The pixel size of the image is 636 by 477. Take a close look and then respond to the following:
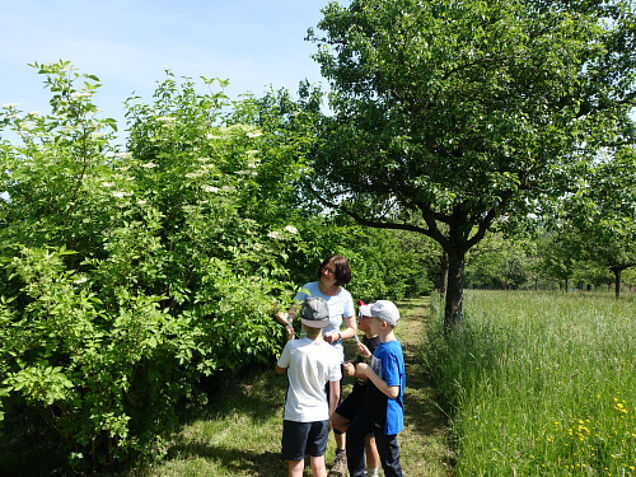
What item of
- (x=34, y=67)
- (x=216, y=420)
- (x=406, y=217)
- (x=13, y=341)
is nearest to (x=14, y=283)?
(x=13, y=341)

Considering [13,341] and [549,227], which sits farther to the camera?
[549,227]

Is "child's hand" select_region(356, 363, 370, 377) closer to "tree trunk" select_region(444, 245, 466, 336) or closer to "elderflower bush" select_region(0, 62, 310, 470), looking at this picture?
"elderflower bush" select_region(0, 62, 310, 470)

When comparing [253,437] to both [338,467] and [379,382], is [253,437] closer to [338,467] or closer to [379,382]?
[338,467]

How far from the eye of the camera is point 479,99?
6742 mm

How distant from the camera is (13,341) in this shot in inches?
117

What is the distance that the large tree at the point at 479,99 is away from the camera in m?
6.18

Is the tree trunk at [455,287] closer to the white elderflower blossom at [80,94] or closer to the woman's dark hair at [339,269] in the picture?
the woman's dark hair at [339,269]

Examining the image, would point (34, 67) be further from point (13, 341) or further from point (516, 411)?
point (516, 411)

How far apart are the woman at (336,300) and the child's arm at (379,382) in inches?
25.4

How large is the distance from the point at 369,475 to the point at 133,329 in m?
2.29

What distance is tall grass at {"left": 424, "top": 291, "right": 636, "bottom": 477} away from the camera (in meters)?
3.40

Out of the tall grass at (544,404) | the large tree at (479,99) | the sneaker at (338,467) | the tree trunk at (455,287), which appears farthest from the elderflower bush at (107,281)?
the tree trunk at (455,287)

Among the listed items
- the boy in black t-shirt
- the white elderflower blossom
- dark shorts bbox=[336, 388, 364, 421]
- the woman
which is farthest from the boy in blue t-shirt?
the white elderflower blossom

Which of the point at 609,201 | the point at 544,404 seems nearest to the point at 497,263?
the point at 609,201
